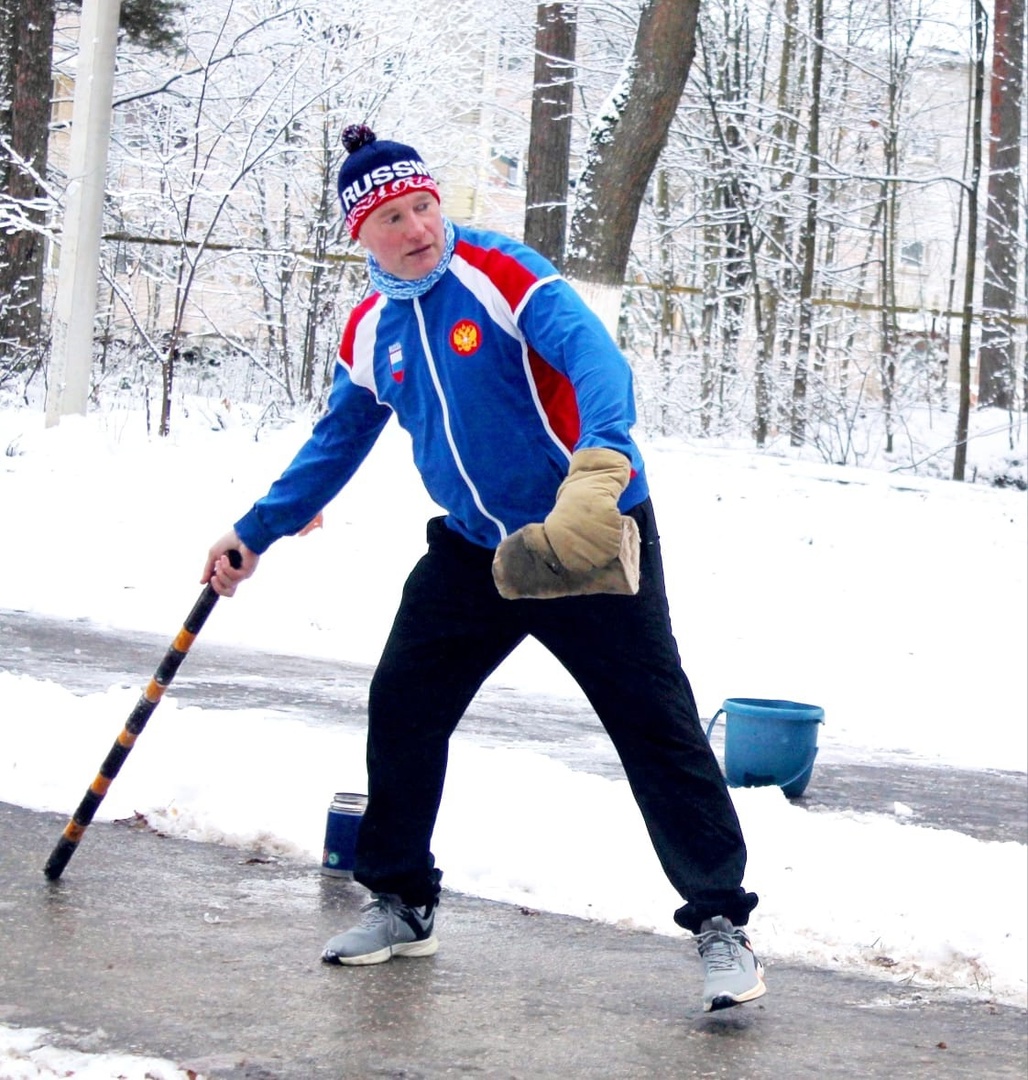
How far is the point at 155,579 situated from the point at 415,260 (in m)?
7.08

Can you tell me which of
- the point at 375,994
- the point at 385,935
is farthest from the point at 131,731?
the point at 375,994

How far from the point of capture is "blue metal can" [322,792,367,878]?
15.1 feet

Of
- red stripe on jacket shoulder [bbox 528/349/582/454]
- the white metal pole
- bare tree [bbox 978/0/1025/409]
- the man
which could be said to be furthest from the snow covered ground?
bare tree [bbox 978/0/1025/409]

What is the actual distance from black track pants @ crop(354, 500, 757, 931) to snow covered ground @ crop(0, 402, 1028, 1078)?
0.79m

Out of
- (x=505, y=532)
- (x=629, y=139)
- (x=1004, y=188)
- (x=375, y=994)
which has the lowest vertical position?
(x=375, y=994)

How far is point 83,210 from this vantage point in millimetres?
12305

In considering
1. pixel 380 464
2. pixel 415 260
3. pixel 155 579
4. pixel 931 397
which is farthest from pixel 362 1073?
pixel 931 397

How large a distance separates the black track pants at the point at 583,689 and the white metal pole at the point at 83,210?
913 cm

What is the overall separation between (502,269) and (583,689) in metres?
0.91

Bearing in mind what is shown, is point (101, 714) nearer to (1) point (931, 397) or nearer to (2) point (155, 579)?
(2) point (155, 579)

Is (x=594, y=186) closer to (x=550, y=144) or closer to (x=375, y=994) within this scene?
(x=550, y=144)

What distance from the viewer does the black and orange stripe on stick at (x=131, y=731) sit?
412 centimetres

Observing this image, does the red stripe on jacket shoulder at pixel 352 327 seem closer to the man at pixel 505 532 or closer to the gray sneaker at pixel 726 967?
the man at pixel 505 532

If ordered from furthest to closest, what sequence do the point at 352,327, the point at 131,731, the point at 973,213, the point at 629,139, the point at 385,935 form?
the point at 973,213 → the point at 629,139 → the point at 131,731 → the point at 385,935 → the point at 352,327
